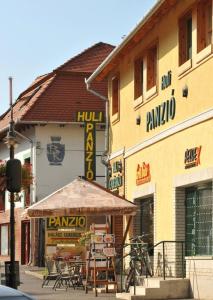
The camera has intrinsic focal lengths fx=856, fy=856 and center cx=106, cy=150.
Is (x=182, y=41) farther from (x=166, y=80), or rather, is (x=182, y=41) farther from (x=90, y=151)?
(x=90, y=151)

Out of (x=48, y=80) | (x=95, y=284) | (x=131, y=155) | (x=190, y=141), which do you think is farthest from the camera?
(x=48, y=80)

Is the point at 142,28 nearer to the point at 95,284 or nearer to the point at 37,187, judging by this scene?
the point at 95,284

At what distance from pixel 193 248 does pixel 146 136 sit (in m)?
4.45

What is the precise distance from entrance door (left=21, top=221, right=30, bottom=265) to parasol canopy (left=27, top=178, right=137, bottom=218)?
16.9 meters

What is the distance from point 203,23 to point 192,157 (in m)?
3.05

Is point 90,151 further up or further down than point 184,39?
further down

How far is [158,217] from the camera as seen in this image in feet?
72.8

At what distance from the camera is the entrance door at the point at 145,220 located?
2373 centimetres

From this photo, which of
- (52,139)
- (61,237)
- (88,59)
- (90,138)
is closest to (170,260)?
(61,237)

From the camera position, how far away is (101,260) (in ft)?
70.7

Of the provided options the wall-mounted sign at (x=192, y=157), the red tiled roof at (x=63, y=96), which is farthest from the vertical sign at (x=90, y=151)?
the wall-mounted sign at (x=192, y=157)

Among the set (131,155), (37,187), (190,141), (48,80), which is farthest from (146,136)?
(48,80)

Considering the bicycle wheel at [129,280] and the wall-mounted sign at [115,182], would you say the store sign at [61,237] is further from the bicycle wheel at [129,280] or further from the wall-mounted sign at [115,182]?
the bicycle wheel at [129,280]

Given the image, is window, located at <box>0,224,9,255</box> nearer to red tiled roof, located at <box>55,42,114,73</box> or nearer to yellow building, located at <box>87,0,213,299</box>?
red tiled roof, located at <box>55,42,114,73</box>
